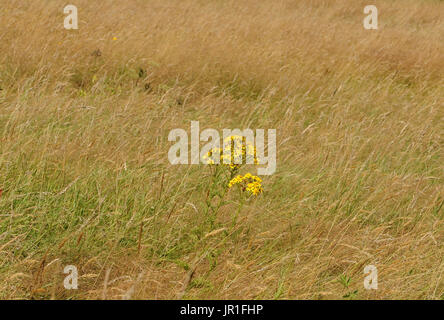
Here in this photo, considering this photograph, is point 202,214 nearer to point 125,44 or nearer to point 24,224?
point 24,224

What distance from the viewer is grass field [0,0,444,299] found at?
2039 mm

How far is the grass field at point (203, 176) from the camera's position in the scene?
204cm

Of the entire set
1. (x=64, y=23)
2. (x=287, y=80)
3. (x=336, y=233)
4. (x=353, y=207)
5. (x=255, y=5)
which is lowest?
(x=336, y=233)

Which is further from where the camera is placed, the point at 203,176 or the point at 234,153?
the point at 203,176

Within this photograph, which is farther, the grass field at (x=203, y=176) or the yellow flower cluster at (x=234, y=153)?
the yellow flower cluster at (x=234, y=153)

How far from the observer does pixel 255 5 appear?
8578 millimetres

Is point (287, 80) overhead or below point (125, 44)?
below

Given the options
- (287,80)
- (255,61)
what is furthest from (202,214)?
(255,61)

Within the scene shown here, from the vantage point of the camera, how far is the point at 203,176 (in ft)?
9.17

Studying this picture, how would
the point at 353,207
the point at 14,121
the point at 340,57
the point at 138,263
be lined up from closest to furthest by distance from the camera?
the point at 138,263, the point at 353,207, the point at 14,121, the point at 340,57

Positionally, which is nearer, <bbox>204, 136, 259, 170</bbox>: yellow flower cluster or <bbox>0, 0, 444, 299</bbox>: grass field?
<bbox>0, 0, 444, 299</bbox>: grass field

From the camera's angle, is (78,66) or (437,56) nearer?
(78,66)

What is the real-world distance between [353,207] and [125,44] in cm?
346

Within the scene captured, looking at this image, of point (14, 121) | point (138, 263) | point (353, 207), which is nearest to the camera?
point (138, 263)
